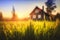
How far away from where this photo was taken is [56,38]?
1321mm

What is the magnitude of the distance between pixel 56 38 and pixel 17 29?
35cm

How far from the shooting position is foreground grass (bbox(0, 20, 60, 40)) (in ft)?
4.28

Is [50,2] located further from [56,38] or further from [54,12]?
[56,38]

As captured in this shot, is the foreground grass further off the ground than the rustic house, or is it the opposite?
the rustic house

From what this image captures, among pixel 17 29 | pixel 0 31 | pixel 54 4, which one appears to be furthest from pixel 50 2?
pixel 0 31

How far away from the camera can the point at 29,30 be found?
132 cm

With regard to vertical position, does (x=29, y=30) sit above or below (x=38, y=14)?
below

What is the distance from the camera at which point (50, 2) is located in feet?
4.39

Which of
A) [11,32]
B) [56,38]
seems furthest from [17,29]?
[56,38]

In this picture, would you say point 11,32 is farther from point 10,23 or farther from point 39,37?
point 39,37

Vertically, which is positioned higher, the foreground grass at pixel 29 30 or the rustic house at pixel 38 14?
the rustic house at pixel 38 14

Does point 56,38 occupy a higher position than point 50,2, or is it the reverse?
point 50,2

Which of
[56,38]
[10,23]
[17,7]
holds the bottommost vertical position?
[56,38]

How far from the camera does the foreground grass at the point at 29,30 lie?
130 centimetres
